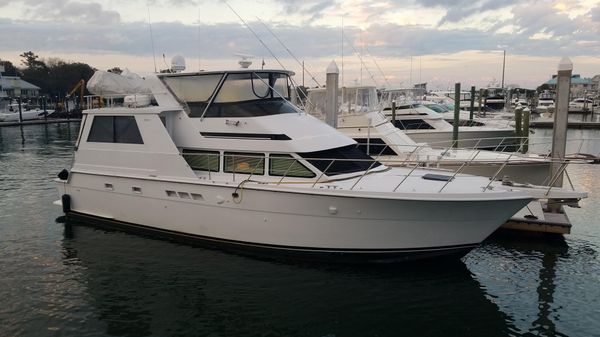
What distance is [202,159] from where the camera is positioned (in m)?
10.0

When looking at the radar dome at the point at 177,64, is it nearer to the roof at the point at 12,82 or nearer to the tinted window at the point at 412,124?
the tinted window at the point at 412,124

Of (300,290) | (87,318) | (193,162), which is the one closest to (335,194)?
(300,290)

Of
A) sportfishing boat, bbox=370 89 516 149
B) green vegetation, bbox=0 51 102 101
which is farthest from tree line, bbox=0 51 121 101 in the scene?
sportfishing boat, bbox=370 89 516 149

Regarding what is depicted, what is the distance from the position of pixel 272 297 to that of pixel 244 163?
2960 mm

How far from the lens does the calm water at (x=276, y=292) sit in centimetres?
706

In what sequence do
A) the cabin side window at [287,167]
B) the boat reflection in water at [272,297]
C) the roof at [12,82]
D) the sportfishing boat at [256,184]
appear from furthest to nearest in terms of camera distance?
1. the roof at [12,82]
2. the cabin side window at [287,167]
3. the sportfishing boat at [256,184]
4. the boat reflection in water at [272,297]

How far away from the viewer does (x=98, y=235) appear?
10961 millimetres

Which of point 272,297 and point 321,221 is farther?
point 321,221

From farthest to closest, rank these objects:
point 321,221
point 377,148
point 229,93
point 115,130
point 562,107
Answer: point 377,148 < point 562,107 < point 115,130 < point 229,93 < point 321,221

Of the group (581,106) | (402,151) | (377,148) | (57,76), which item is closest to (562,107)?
(402,151)

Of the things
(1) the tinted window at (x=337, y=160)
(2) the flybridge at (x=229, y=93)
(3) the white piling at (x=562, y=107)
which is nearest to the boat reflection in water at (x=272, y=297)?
(1) the tinted window at (x=337, y=160)

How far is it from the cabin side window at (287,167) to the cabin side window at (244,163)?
0.73 feet

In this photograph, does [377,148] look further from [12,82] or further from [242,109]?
[12,82]

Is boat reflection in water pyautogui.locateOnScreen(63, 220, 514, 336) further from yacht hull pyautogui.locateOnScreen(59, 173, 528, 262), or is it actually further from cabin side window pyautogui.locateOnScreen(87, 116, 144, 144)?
cabin side window pyautogui.locateOnScreen(87, 116, 144, 144)
